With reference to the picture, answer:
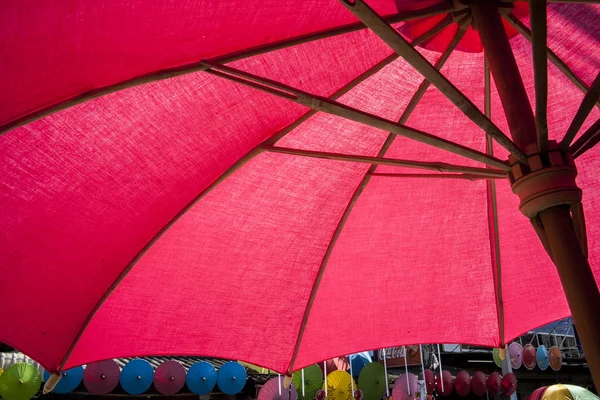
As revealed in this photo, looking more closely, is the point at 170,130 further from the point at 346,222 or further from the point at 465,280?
the point at 465,280

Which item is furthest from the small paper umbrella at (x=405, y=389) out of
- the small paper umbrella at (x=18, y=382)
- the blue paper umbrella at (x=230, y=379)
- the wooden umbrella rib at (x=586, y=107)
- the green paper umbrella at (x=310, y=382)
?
the wooden umbrella rib at (x=586, y=107)

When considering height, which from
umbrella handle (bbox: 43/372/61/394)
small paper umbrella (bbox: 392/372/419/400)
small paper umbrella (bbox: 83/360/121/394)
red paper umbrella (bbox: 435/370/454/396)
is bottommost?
umbrella handle (bbox: 43/372/61/394)

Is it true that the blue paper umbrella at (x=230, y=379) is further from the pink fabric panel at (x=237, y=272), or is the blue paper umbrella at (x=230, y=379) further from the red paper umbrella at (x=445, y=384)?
the pink fabric panel at (x=237, y=272)

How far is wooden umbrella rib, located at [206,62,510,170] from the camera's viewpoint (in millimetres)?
1902

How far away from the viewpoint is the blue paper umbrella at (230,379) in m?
10.8

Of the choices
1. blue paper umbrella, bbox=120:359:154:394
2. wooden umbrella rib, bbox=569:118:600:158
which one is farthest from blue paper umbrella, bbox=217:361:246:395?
wooden umbrella rib, bbox=569:118:600:158

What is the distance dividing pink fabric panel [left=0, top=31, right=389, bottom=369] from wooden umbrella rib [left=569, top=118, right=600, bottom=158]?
3.12ft

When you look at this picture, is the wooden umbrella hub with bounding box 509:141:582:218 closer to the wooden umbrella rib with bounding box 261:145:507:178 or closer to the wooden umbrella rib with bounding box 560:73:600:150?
the wooden umbrella rib with bounding box 560:73:600:150

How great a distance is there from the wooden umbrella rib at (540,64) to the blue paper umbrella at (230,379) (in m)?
9.90

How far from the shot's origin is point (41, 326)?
7.97 ft

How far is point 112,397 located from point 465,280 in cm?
1026

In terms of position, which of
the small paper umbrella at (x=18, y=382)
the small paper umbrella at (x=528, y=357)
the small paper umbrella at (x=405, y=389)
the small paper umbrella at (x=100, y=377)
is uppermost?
the small paper umbrella at (x=528, y=357)

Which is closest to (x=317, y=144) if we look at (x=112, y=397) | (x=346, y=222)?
(x=346, y=222)

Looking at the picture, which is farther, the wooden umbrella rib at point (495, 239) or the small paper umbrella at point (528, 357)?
the small paper umbrella at point (528, 357)
